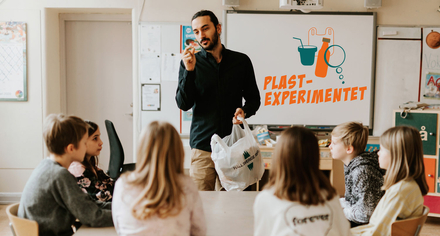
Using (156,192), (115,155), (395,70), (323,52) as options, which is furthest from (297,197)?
(395,70)

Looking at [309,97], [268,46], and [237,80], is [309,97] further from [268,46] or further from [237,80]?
[237,80]

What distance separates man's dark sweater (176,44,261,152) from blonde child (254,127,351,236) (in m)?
0.94

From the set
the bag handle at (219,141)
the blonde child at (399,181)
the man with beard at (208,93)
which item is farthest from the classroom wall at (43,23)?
the blonde child at (399,181)

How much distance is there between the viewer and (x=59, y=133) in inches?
53.3

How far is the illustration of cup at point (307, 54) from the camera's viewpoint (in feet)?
11.6

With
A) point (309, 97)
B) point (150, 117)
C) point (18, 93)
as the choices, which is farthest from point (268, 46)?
point (18, 93)

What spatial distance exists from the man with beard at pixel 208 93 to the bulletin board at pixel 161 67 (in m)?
1.44

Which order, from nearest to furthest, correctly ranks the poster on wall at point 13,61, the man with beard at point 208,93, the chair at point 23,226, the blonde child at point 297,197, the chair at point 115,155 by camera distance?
the blonde child at point 297,197
the chair at point 23,226
the man with beard at point 208,93
the chair at point 115,155
the poster on wall at point 13,61

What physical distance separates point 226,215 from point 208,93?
83cm

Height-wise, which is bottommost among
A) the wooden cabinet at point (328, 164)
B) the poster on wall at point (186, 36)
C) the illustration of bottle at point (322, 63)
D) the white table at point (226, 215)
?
the wooden cabinet at point (328, 164)

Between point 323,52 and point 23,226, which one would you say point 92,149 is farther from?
point 323,52

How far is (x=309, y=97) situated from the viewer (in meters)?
3.57

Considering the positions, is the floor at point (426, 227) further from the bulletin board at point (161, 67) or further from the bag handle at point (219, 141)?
the bag handle at point (219, 141)

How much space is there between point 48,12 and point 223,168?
2745 mm
